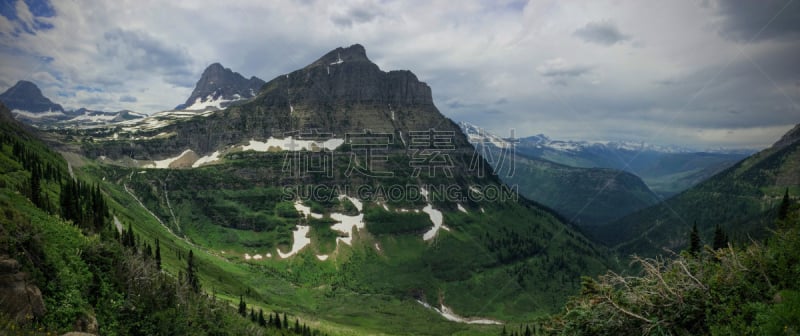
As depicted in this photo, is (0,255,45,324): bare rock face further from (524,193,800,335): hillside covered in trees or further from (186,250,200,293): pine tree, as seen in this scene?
(186,250,200,293): pine tree

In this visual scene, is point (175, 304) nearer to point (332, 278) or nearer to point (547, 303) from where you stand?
point (332, 278)

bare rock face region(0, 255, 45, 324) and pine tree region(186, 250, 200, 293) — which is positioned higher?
bare rock face region(0, 255, 45, 324)

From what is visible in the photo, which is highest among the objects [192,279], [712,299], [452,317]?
[712,299]

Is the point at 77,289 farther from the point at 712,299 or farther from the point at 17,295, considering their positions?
the point at 712,299

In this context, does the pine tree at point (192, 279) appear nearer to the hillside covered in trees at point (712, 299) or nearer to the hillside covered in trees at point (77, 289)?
the hillside covered in trees at point (77, 289)

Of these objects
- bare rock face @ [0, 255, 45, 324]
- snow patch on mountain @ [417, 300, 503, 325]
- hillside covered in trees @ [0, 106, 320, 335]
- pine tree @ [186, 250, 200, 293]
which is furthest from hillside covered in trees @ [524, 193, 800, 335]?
snow patch on mountain @ [417, 300, 503, 325]

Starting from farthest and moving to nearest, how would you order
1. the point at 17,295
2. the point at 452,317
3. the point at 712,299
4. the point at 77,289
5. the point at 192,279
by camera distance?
the point at 452,317 < the point at 192,279 < the point at 77,289 < the point at 17,295 < the point at 712,299

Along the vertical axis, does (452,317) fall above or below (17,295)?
below

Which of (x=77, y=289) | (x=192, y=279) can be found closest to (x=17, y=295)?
(x=77, y=289)
